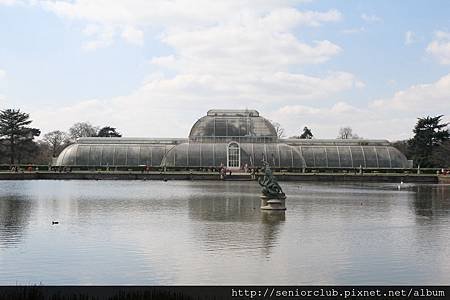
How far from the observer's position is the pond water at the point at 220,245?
16234 millimetres

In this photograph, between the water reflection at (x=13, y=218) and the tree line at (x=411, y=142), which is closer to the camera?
the water reflection at (x=13, y=218)

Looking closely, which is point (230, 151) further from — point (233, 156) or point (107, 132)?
point (107, 132)

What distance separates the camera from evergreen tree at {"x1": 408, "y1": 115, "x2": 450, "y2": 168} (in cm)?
10529

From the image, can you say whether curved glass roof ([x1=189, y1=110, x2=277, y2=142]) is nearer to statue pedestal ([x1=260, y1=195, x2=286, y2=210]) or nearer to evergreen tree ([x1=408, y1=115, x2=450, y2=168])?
evergreen tree ([x1=408, y1=115, x2=450, y2=168])

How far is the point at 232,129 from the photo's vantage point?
4050 inches

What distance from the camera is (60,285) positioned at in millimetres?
14867

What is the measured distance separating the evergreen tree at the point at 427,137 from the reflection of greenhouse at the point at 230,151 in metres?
5.97

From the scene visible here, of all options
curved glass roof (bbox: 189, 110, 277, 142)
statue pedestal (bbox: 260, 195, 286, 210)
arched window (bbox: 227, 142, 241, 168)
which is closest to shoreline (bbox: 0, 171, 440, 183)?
arched window (bbox: 227, 142, 241, 168)

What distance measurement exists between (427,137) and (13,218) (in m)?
88.4

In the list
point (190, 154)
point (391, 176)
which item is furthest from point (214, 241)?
point (190, 154)

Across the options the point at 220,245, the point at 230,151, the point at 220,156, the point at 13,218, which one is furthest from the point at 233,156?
the point at 220,245

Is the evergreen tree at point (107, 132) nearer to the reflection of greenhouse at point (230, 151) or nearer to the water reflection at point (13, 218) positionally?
the reflection of greenhouse at point (230, 151)

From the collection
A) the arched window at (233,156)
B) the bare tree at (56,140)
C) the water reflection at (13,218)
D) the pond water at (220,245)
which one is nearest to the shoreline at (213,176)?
the arched window at (233,156)

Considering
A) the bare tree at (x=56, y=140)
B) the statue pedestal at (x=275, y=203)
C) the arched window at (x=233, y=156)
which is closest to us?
the statue pedestal at (x=275, y=203)
